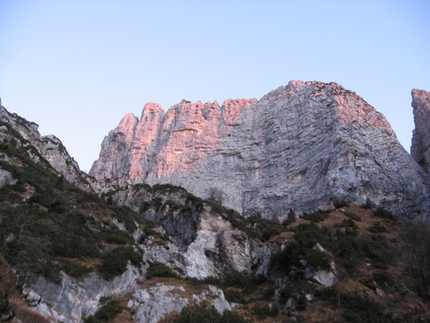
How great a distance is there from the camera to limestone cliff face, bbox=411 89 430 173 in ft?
197

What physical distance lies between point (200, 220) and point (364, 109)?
4029 centimetres

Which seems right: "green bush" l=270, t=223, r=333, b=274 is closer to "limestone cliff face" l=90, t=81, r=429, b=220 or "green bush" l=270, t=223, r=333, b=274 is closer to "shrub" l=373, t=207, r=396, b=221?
"shrub" l=373, t=207, r=396, b=221

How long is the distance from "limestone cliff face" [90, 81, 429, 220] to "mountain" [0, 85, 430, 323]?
1.38ft

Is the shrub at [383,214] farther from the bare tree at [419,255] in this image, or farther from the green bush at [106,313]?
the green bush at [106,313]

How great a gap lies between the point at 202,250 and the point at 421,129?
49832 millimetres

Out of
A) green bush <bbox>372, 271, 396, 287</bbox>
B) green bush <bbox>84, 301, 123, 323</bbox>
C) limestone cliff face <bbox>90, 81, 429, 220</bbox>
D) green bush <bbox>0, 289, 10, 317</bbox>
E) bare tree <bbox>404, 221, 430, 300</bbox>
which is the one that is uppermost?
limestone cliff face <bbox>90, 81, 429, 220</bbox>

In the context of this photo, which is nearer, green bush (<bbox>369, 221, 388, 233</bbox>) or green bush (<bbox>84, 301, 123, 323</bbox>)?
green bush (<bbox>84, 301, 123, 323</bbox>)

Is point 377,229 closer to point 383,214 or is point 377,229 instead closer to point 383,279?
point 383,214

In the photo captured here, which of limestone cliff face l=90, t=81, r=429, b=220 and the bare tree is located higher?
limestone cliff face l=90, t=81, r=429, b=220

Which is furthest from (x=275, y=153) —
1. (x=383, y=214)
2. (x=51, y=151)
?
(x=51, y=151)

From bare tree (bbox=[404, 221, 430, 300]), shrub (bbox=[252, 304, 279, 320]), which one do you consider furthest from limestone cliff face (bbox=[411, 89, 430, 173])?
shrub (bbox=[252, 304, 279, 320])

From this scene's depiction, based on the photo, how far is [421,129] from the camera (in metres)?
65.1

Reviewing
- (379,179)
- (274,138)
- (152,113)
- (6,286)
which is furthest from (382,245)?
(152,113)

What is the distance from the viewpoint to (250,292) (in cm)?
2242
